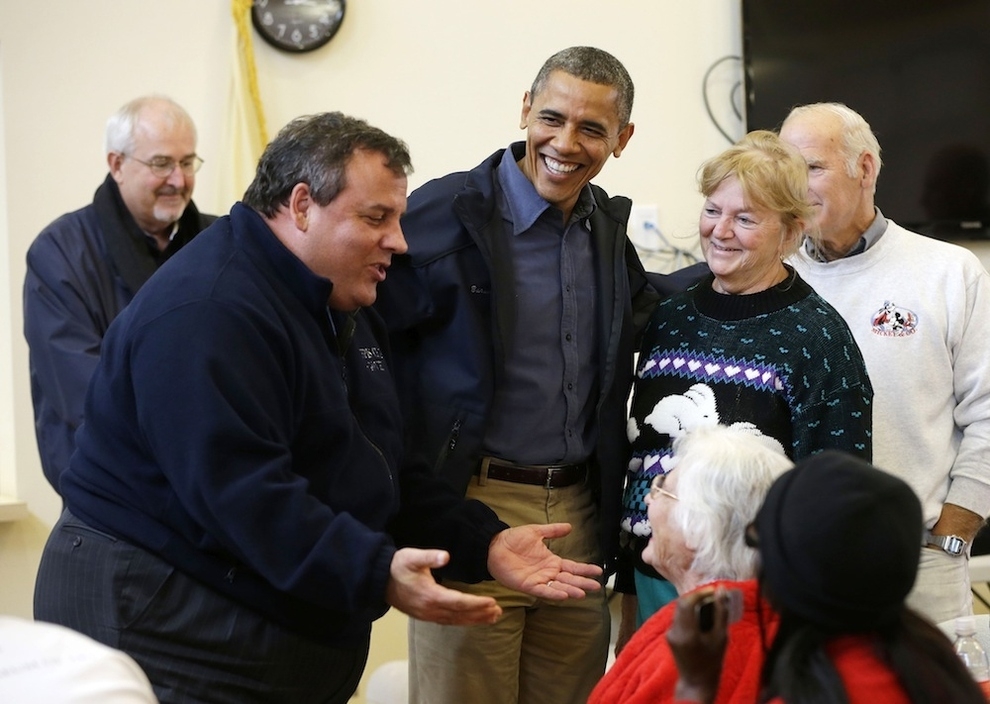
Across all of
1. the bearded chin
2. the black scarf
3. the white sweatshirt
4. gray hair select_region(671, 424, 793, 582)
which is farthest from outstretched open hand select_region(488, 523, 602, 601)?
the bearded chin

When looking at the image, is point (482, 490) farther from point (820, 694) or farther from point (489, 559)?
point (820, 694)

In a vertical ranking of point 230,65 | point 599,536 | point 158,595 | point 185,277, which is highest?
point 230,65

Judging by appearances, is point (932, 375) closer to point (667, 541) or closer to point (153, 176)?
point (667, 541)

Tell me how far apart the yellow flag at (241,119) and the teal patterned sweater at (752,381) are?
201 centimetres

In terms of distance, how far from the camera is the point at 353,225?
6.27 ft

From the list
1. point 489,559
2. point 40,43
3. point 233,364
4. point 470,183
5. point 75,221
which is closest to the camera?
point 233,364

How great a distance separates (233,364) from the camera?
1728 millimetres

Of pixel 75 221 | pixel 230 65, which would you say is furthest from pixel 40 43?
pixel 75 221

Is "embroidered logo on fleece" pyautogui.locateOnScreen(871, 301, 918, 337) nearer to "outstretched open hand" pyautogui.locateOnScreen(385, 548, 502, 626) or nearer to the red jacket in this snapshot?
the red jacket

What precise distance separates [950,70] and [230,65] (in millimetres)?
2518

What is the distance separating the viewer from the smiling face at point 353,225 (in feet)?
6.23

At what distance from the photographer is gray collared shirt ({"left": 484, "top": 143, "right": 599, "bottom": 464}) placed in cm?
238

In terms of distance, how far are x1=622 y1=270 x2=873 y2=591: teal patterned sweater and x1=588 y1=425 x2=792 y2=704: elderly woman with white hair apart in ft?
1.10

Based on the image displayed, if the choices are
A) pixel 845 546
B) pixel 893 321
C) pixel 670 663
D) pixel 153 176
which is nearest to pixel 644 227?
pixel 893 321
